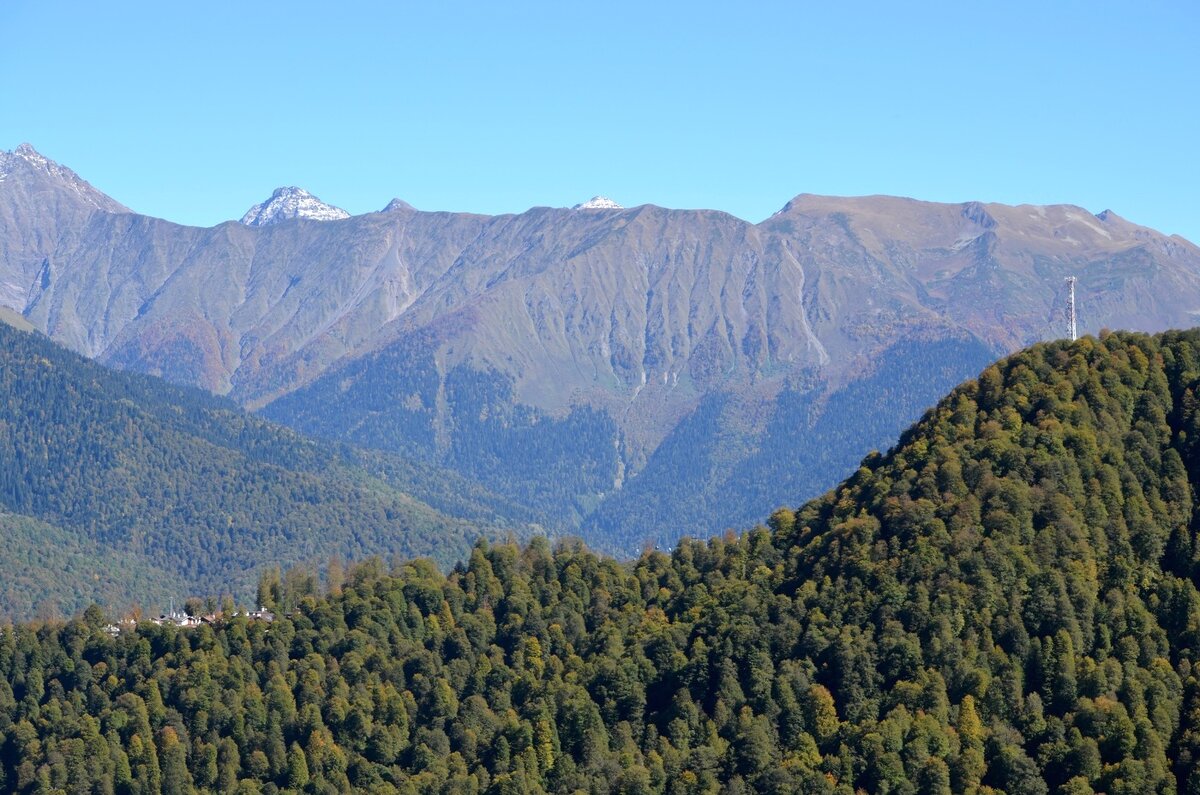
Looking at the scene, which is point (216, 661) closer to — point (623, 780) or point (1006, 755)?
point (623, 780)

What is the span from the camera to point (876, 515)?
183 metres

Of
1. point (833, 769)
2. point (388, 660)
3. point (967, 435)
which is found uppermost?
point (967, 435)

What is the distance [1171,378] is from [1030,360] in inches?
476

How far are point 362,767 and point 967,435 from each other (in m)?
57.9

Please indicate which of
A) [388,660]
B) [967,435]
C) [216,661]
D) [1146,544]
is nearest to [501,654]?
[388,660]

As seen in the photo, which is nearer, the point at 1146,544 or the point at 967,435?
the point at 1146,544

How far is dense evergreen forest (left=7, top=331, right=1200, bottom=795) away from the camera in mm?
153500

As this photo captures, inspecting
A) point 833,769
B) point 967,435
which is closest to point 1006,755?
point 833,769

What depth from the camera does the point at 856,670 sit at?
540ft

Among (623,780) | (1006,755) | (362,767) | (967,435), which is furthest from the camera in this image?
(967,435)

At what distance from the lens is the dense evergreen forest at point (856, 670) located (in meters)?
154

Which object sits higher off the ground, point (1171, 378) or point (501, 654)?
point (1171, 378)

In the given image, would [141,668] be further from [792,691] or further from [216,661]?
[792,691]

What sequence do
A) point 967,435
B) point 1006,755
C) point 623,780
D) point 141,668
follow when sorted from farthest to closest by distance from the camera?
point 141,668 → point 967,435 → point 623,780 → point 1006,755
